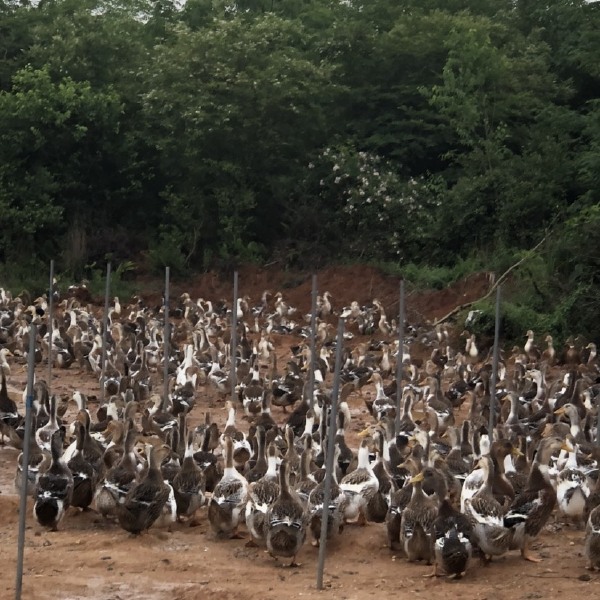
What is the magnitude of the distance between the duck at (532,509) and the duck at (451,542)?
0.55 m

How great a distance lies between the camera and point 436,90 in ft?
101

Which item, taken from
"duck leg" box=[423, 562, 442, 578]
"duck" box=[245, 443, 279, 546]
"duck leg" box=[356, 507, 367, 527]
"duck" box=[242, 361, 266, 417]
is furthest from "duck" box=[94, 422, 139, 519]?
"duck" box=[242, 361, 266, 417]

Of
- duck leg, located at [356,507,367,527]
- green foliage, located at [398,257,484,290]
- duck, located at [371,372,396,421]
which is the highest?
green foliage, located at [398,257,484,290]

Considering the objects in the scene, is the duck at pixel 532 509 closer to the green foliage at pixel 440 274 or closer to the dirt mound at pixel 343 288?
the dirt mound at pixel 343 288

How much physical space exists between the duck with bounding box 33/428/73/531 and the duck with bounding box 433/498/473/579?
3601mm

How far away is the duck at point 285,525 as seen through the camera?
995cm

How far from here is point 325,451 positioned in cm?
1248

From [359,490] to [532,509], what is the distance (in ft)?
5.95

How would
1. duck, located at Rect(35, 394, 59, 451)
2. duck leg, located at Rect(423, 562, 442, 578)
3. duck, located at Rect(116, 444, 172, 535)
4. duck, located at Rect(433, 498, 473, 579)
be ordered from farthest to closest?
duck, located at Rect(35, 394, 59, 451), duck, located at Rect(116, 444, 172, 535), duck leg, located at Rect(423, 562, 442, 578), duck, located at Rect(433, 498, 473, 579)

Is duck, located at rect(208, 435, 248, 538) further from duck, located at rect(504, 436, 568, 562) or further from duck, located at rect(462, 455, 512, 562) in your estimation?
duck, located at rect(504, 436, 568, 562)

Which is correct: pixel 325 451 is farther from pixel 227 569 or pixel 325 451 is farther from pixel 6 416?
pixel 6 416

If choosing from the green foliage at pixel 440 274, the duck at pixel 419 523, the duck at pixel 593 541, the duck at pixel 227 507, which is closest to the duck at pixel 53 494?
the duck at pixel 227 507

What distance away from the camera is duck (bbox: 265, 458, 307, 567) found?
995cm

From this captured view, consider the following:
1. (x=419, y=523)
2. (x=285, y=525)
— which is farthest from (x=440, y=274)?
(x=285, y=525)
